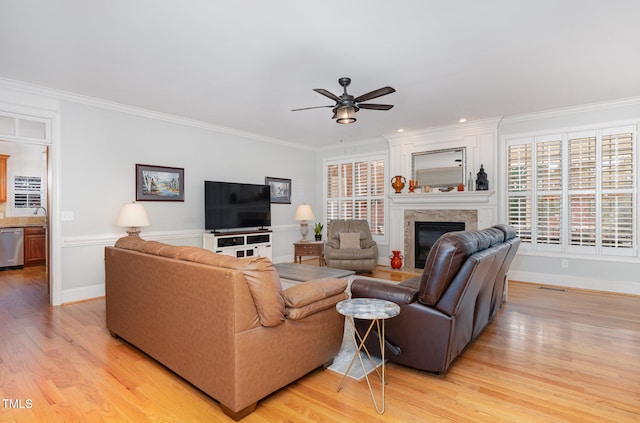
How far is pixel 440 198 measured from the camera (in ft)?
19.9

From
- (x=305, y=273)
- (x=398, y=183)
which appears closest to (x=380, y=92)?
(x=305, y=273)

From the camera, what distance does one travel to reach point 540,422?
6.26ft

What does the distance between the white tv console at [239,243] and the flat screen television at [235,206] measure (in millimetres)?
192

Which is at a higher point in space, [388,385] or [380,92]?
[380,92]

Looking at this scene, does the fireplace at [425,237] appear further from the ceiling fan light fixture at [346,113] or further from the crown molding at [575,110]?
the ceiling fan light fixture at [346,113]

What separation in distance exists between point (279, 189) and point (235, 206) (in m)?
1.39

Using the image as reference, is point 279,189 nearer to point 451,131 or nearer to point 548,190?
point 451,131

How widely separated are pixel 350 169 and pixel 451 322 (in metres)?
5.56

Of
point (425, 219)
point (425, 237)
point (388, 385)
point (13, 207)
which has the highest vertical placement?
point (13, 207)

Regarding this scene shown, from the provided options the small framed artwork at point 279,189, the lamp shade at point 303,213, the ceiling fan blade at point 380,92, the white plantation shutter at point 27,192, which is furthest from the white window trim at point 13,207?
the ceiling fan blade at point 380,92

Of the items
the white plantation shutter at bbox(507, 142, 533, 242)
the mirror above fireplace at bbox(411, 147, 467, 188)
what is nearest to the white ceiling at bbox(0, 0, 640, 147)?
the white plantation shutter at bbox(507, 142, 533, 242)

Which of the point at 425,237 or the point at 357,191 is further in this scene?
the point at 357,191

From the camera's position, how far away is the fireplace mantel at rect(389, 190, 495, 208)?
222 inches

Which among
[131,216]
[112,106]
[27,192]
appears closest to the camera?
[131,216]
